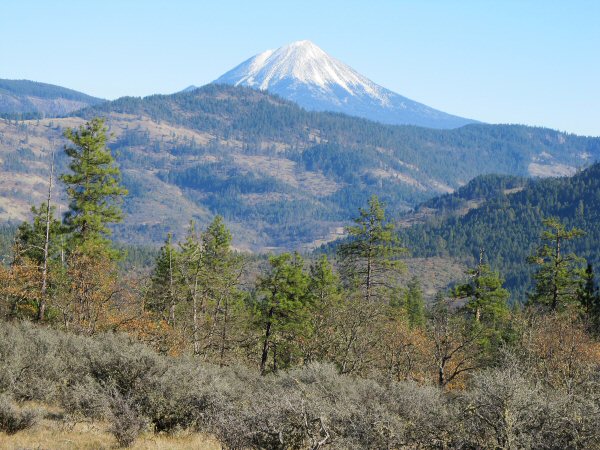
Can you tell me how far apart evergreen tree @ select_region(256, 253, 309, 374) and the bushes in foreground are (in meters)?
15.8

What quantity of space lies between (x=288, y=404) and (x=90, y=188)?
2651 centimetres

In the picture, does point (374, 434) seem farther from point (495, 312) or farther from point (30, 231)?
point (30, 231)

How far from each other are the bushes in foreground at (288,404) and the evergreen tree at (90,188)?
14129 millimetres

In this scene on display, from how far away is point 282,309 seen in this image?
3641 centimetres

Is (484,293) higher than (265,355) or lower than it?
higher

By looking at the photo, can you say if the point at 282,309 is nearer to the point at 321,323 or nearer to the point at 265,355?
the point at 265,355

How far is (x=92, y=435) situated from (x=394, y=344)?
22970 millimetres

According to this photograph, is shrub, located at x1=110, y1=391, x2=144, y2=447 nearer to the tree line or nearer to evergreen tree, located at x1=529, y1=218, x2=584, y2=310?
the tree line

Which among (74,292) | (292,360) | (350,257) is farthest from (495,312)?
(74,292)

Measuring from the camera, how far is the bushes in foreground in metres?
10.9

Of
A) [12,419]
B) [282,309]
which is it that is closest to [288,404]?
[12,419]

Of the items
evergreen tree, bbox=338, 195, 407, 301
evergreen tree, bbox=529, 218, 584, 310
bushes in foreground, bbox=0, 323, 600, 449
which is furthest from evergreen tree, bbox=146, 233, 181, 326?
evergreen tree, bbox=529, 218, 584, 310

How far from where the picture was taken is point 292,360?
38.6 metres

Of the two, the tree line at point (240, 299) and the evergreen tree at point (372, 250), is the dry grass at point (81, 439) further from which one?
the evergreen tree at point (372, 250)
